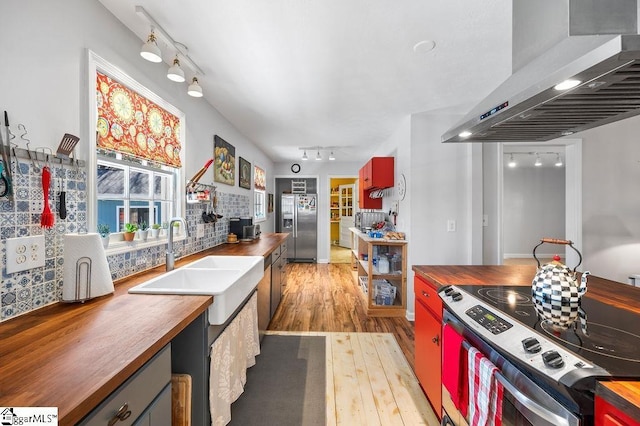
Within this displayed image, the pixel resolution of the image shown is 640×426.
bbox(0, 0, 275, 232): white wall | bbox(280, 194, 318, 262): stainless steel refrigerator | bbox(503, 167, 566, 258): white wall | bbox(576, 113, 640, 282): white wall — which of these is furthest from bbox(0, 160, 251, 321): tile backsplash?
bbox(503, 167, 566, 258): white wall

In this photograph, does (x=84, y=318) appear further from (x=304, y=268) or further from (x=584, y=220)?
(x=304, y=268)

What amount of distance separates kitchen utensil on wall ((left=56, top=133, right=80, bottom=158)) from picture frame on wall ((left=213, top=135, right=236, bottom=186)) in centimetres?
167

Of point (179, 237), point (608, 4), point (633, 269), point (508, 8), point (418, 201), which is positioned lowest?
point (633, 269)

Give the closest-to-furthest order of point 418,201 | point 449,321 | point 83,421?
point 83,421, point 449,321, point 418,201

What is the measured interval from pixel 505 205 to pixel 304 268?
556cm

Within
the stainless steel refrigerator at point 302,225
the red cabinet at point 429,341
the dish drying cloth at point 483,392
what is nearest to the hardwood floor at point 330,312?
the red cabinet at point 429,341

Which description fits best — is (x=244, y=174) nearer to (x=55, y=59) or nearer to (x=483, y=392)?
(x=55, y=59)

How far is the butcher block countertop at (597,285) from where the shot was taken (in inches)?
23.9

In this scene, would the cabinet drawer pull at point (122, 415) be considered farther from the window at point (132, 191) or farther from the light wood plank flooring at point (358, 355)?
the light wood plank flooring at point (358, 355)

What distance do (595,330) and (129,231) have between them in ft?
7.58

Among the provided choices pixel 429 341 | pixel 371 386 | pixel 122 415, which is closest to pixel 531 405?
pixel 429 341

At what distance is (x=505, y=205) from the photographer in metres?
6.91

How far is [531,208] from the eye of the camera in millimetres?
6852

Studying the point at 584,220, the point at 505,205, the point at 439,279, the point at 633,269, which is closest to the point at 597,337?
the point at 439,279
